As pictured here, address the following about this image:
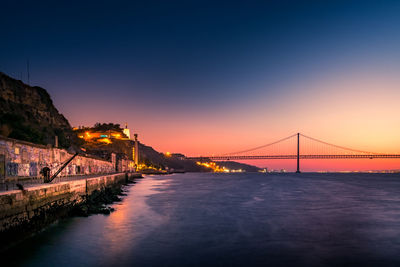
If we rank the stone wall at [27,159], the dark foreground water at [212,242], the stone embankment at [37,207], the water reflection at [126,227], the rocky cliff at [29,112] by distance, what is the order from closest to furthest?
the stone embankment at [37,207]
the dark foreground water at [212,242]
the water reflection at [126,227]
the stone wall at [27,159]
the rocky cliff at [29,112]

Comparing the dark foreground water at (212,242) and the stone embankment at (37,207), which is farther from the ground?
the stone embankment at (37,207)

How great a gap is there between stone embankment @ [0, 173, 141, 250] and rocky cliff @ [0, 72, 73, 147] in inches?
929

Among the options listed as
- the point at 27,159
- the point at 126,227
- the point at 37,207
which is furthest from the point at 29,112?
the point at 37,207

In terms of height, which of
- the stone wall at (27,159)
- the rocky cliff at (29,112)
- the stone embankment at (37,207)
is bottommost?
the stone embankment at (37,207)

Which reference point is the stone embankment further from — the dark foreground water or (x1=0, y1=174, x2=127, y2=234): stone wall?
the dark foreground water

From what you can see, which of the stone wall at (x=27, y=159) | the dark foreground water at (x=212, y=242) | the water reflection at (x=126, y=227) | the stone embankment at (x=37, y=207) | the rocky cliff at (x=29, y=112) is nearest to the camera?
→ the stone embankment at (x=37, y=207)

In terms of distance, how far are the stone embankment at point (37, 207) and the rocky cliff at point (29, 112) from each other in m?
23.6

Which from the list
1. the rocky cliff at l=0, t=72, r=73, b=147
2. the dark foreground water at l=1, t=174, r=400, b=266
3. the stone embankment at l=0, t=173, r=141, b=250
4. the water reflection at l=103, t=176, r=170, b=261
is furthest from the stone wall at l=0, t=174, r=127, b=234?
the rocky cliff at l=0, t=72, r=73, b=147

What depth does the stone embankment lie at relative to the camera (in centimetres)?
759

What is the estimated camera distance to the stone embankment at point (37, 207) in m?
7.59

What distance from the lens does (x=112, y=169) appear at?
47.4 meters

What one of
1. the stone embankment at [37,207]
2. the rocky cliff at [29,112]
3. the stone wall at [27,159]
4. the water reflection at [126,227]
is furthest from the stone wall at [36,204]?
the rocky cliff at [29,112]

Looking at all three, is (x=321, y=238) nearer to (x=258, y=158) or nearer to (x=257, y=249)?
(x=257, y=249)

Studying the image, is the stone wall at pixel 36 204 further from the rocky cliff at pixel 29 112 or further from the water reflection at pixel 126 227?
the rocky cliff at pixel 29 112
